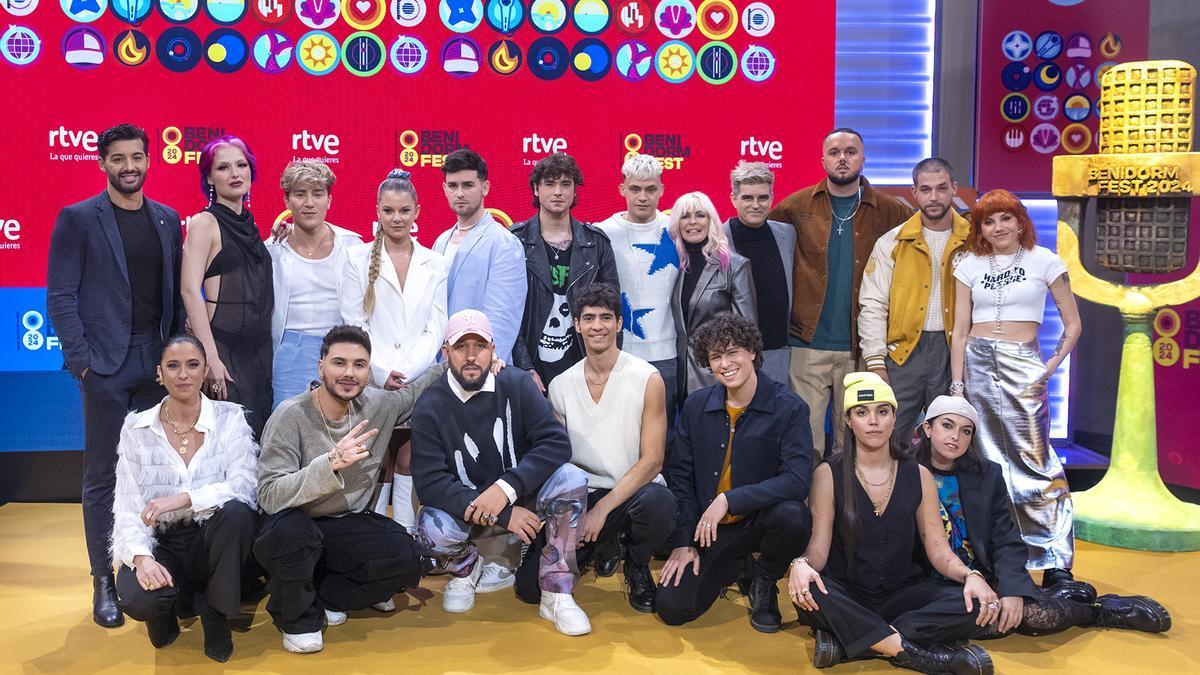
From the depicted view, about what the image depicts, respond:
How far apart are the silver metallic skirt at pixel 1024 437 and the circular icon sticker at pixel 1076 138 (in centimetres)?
186

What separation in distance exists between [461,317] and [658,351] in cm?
95

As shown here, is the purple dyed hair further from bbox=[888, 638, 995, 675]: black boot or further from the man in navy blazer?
bbox=[888, 638, 995, 675]: black boot

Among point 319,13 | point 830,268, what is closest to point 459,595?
point 830,268

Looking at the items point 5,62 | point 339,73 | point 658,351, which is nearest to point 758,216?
point 658,351

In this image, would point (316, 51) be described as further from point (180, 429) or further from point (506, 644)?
point (506, 644)

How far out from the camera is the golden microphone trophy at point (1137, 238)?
463cm

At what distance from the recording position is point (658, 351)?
4.43 meters

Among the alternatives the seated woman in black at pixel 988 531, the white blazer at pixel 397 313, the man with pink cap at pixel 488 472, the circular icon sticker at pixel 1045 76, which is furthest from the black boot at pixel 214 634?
the circular icon sticker at pixel 1045 76

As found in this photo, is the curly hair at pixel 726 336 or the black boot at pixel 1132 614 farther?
the curly hair at pixel 726 336

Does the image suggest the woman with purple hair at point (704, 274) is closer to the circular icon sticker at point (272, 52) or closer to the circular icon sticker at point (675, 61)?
the circular icon sticker at point (675, 61)

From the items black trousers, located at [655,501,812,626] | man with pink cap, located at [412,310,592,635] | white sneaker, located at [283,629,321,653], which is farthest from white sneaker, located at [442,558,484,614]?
black trousers, located at [655,501,812,626]

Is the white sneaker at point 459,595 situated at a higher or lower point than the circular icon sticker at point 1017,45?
lower

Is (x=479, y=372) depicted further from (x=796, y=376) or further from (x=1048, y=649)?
(x=1048, y=649)

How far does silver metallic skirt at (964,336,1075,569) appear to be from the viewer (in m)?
4.29
